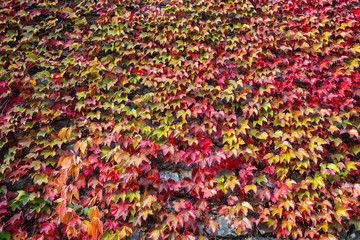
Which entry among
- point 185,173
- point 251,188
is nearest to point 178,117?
point 185,173

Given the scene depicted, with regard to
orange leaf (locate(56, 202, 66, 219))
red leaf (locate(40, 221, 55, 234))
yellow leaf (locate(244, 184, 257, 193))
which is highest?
orange leaf (locate(56, 202, 66, 219))

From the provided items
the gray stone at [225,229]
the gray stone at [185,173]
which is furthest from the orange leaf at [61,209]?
the gray stone at [225,229]

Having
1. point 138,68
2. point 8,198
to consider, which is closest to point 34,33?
point 138,68

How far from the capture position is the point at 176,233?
187 cm

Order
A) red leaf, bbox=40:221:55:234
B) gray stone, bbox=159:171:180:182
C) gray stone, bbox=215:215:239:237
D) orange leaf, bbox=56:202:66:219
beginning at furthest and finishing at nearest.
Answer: gray stone, bbox=159:171:180:182
gray stone, bbox=215:215:239:237
red leaf, bbox=40:221:55:234
orange leaf, bbox=56:202:66:219

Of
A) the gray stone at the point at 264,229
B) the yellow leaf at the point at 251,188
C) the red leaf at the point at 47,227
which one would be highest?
the yellow leaf at the point at 251,188

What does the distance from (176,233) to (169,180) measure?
45cm

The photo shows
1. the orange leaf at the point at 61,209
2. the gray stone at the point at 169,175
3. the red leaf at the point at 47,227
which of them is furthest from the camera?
the gray stone at the point at 169,175

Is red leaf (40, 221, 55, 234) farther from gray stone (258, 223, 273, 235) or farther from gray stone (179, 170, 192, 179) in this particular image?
gray stone (258, 223, 273, 235)

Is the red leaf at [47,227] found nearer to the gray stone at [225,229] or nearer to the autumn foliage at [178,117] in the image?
the autumn foliage at [178,117]

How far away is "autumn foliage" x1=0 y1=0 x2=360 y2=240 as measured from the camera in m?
1.95

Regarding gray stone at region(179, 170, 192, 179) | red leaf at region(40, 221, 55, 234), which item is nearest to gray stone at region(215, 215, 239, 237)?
gray stone at region(179, 170, 192, 179)

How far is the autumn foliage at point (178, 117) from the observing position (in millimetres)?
1949

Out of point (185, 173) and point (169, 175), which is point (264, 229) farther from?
point (169, 175)
